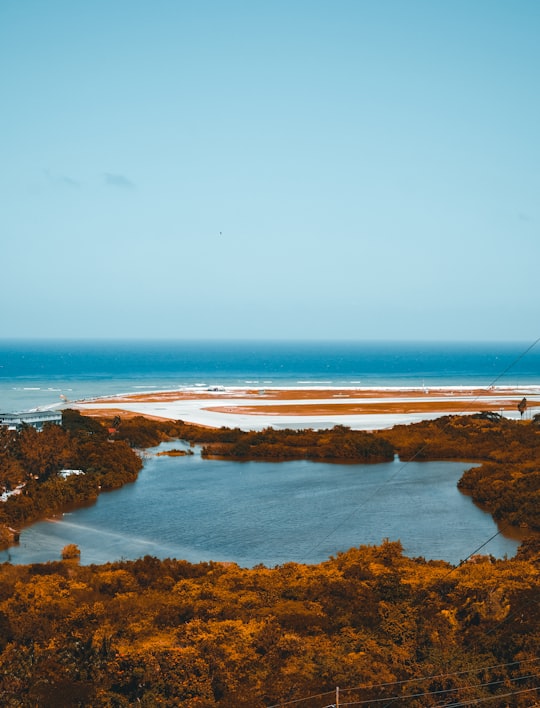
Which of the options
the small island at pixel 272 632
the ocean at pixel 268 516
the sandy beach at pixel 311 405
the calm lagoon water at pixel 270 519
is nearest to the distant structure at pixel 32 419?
the ocean at pixel 268 516

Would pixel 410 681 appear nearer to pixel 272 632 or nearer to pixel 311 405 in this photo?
pixel 272 632

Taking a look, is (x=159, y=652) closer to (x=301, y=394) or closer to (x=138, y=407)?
(x=138, y=407)

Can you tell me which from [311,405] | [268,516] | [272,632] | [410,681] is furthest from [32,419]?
[410,681]

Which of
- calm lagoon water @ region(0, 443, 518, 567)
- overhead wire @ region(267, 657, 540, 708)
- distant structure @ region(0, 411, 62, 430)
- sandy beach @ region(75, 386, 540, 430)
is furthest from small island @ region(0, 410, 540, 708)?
sandy beach @ region(75, 386, 540, 430)

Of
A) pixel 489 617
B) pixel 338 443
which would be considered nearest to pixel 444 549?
pixel 489 617

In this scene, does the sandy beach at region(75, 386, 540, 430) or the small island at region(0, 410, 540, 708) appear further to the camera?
the sandy beach at region(75, 386, 540, 430)

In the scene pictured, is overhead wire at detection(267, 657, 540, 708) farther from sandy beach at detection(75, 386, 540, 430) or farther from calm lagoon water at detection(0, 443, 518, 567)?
sandy beach at detection(75, 386, 540, 430)
